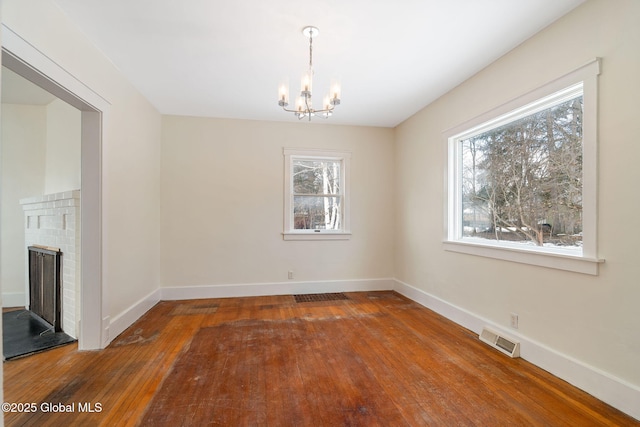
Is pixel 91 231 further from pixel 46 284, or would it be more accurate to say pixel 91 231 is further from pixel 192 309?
pixel 192 309

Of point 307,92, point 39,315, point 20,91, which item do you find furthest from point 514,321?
point 20,91

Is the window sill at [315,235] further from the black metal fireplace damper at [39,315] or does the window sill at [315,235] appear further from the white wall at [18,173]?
the white wall at [18,173]

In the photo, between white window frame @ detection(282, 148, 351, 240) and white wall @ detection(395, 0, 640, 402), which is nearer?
white wall @ detection(395, 0, 640, 402)

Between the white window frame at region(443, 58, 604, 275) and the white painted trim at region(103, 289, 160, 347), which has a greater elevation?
the white window frame at region(443, 58, 604, 275)

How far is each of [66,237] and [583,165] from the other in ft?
14.9

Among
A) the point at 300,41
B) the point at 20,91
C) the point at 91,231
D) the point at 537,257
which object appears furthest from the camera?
the point at 20,91

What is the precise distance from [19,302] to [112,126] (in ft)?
9.60

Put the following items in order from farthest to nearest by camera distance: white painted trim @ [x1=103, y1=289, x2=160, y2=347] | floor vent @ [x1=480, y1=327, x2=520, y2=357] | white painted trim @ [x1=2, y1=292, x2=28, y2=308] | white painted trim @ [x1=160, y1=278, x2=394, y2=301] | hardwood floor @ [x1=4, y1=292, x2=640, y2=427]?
white painted trim @ [x1=160, y1=278, x2=394, y2=301], white painted trim @ [x1=2, y1=292, x2=28, y2=308], white painted trim @ [x1=103, y1=289, x2=160, y2=347], floor vent @ [x1=480, y1=327, x2=520, y2=357], hardwood floor @ [x1=4, y1=292, x2=640, y2=427]

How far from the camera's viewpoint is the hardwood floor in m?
1.75

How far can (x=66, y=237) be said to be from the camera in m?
2.85

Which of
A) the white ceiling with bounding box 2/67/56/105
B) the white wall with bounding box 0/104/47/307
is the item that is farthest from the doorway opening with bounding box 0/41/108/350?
the white wall with bounding box 0/104/47/307

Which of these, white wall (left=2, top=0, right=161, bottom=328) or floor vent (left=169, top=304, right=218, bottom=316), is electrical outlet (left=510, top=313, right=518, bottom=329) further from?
white wall (left=2, top=0, right=161, bottom=328)

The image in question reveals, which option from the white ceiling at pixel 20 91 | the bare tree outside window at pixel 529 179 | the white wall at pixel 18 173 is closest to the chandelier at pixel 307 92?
the bare tree outside window at pixel 529 179

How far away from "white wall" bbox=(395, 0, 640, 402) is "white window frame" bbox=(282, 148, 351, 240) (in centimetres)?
177
